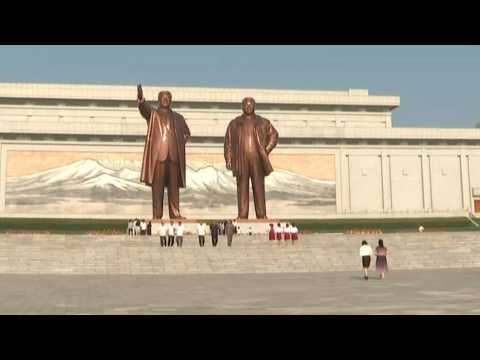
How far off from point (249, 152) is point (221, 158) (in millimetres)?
21775

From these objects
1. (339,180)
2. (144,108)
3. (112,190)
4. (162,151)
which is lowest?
(162,151)

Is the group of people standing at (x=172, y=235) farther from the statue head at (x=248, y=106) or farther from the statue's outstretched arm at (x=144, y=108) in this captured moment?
the statue head at (x=248, y=106)

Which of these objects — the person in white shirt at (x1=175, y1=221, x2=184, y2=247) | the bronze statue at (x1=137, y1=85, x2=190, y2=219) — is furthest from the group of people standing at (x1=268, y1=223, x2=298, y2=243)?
the bronze statue at (x1=137, y1=85, x2=190, y2=219)

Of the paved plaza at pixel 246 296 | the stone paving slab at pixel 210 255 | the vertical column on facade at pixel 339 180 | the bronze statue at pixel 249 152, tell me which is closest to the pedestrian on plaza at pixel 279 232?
the stone paving slab at pixel 210 255

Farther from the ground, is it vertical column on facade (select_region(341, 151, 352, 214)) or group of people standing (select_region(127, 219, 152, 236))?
vertical column on facade (select_region(341, 151, 352, 214))

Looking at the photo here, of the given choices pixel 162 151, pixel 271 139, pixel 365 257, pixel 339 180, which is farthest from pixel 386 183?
pixel 365 257

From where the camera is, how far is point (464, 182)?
45.1 metres

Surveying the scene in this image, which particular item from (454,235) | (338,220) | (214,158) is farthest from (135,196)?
(454,235)

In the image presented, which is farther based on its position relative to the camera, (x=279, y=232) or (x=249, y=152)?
(x=249, y=152)

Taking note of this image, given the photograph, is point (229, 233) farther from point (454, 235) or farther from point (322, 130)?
point (322, 130)

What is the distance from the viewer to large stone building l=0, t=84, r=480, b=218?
132ft

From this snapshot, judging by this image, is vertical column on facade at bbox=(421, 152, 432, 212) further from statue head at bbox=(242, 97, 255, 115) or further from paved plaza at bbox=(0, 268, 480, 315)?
paved plaza at bbox=(0, 268, 480, 315)

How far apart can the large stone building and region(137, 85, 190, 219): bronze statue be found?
68.3 ft

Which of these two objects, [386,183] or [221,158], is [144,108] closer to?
[221,158]
